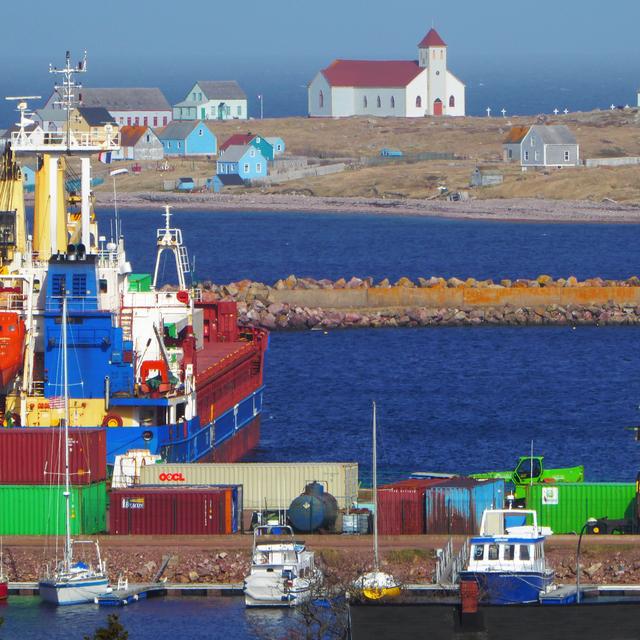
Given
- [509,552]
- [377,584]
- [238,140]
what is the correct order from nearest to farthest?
[509,552] < [377,584] < [238,140]

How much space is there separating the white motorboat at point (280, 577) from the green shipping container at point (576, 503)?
16.8 ft

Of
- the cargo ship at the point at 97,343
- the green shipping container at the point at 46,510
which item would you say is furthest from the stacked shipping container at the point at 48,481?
the cargo ship at the point at 97,343

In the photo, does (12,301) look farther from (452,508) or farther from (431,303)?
(431,303)

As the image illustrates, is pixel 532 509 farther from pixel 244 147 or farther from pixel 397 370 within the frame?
pixel 244 147

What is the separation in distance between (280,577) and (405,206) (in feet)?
398

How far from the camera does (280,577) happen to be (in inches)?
1426

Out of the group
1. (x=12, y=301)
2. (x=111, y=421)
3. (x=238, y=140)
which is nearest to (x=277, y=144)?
(x=238, y=140)

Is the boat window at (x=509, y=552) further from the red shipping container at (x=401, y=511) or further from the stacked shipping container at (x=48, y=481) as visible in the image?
the stacked shipping container at (x=48, y=481)

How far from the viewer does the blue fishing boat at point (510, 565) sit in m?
34.0

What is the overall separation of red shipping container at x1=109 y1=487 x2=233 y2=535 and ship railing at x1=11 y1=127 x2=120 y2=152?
13.4 m

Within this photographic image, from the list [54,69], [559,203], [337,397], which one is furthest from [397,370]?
[559,203]

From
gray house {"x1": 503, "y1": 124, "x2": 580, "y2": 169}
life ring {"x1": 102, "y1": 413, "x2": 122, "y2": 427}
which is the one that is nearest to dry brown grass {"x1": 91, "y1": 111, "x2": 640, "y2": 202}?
gray house {"x1": 503, "y1": 124, "x2": 580, "y2": 169}

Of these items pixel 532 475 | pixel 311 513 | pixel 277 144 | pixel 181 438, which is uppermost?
pixel 277 144

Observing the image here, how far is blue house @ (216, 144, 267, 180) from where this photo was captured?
173 metres
